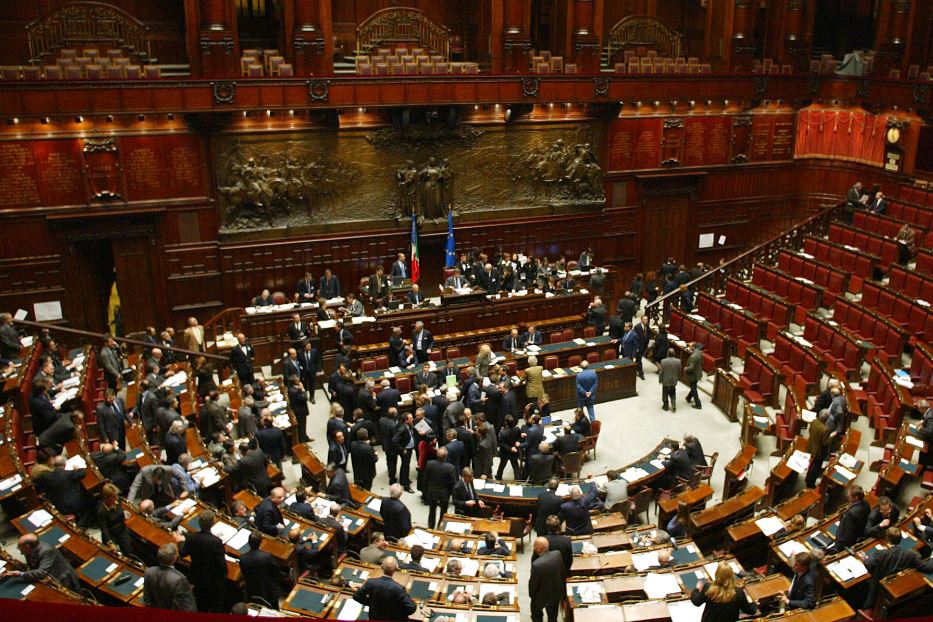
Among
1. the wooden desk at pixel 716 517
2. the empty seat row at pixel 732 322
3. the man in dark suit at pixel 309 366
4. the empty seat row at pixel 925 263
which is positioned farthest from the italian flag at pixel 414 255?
the empty seat row at pixel 925 263

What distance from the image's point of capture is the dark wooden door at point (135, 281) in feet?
51.9

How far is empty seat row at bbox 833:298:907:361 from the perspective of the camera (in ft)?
42.9

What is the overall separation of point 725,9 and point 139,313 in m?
16.5

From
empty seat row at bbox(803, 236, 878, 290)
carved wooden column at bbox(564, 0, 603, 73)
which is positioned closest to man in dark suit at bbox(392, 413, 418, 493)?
empty seat row at bbox(803, 236, 878, 290)

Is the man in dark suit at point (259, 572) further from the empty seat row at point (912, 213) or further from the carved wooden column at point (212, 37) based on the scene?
the empty seat row at point (912, 213)

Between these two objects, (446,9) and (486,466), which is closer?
(486,466)

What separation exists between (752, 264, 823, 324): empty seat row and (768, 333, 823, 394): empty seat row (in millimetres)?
1498

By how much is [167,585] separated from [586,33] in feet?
53.7

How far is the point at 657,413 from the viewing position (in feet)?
46.0

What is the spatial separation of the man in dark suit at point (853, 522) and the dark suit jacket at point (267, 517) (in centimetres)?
597

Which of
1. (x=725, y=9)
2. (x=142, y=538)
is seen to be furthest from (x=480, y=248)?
(x=142, y=538)

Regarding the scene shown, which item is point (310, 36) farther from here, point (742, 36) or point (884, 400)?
point (884, 400)

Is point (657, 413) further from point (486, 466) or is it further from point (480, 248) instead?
point (480, 248)

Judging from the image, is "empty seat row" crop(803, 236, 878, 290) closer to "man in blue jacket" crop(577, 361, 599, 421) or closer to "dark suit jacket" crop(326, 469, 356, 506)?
"man in blue jacket" crop(577, 361, 599, 421)
